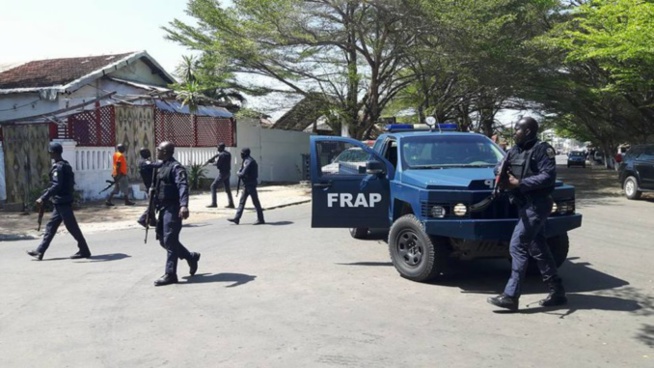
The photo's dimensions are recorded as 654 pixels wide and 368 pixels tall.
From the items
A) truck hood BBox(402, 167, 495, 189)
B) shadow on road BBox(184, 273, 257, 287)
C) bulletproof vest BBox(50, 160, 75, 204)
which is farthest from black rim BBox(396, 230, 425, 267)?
bulletproof vest BBox(50, 160, 75, 204)

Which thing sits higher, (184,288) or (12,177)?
(12,177)

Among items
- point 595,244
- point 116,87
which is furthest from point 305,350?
point 116,87

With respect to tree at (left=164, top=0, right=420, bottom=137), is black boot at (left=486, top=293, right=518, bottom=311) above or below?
below

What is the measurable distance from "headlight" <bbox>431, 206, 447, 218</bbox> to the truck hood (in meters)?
0.23

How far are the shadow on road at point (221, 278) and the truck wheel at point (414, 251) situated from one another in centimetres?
179

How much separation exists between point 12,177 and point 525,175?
14.0 meters

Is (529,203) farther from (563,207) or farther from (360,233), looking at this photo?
(360,233)

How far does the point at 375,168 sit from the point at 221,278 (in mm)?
2358

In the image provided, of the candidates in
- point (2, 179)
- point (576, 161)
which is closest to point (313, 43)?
point (2, 179)

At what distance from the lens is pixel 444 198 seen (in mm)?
6777

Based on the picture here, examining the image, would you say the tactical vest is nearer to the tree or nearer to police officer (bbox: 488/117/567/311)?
police officer (bbox: 488/117/567/311)

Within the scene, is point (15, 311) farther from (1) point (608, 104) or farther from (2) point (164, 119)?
(1) point (608, 104)

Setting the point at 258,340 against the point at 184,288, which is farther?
the point at 184,288

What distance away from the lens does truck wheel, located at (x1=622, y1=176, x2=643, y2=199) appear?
723 inches
